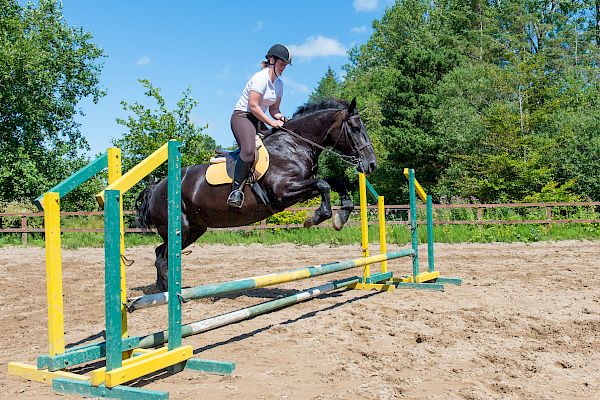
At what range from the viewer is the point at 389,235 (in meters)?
15.0

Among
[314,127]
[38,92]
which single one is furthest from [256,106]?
[38,92]

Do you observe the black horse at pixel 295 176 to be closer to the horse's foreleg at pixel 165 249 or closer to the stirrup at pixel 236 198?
the horse's foreleg at pixel 165 249

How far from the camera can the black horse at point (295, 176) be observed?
551cm

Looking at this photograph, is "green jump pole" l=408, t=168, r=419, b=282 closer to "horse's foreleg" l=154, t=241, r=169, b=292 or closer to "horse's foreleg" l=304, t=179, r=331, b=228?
"horse's foreleg" l=304, t=179, r=331, b=228

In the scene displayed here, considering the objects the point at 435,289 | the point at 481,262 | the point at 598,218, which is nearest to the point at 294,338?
the point at 435,289

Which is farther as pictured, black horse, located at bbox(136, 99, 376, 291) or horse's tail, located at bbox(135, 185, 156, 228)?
horse's tail, located at bbox(135, 185, 156, 228)

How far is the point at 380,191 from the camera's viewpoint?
111 feet

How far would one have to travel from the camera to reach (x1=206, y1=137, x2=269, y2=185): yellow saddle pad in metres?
5.50

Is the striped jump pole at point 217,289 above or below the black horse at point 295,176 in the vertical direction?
below

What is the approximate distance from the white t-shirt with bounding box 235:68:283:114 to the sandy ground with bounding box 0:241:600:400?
2.17 meters

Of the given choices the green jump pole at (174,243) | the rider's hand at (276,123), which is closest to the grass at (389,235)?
the rider's hand at (276,123)

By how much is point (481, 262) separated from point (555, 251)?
2.56 metres

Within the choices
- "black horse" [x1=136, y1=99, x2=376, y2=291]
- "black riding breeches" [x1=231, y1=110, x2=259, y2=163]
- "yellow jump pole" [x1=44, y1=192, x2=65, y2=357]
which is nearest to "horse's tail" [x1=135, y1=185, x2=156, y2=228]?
"black horse" [x1=136, y1=99, x2=376, y2=291]

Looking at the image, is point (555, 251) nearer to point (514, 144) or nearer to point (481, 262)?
point (481, 262)
